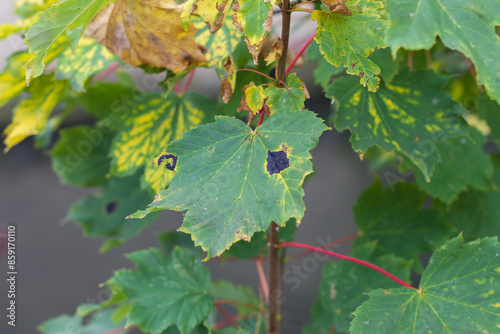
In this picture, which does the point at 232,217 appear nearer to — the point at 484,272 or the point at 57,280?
the point at 484,272

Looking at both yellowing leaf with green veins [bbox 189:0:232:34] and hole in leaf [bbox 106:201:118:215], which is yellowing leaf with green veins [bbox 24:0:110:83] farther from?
hole in leaf [bbox 106:201:118:215]

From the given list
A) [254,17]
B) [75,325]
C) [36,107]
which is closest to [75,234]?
[75,325]

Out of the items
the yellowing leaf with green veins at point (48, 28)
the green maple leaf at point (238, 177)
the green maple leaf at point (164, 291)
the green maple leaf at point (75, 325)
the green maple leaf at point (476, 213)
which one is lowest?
the green maple leaf at point (75, 325)

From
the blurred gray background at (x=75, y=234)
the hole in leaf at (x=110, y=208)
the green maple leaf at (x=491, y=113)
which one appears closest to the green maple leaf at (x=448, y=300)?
the green maple leaf at (x=491, y=113)

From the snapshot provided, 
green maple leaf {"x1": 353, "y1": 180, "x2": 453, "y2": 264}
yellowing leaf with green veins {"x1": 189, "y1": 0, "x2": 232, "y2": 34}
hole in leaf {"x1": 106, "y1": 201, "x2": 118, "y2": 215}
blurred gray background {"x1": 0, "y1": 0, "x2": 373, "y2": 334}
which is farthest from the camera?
Result: blurred gray background {"x1": 0, "y1": 0, "x2": 373, "y2": 334}

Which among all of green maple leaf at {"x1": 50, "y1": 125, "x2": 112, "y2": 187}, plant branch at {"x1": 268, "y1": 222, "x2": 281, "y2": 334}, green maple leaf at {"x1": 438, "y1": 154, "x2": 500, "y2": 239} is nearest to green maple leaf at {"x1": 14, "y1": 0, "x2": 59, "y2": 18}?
Answer: green maple leaf at {"x1": 50, "y1": 125, "x2": 112, "y2": 187}

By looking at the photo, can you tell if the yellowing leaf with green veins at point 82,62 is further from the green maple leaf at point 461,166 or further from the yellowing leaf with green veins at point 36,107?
the green maple leaf at point 461,166
